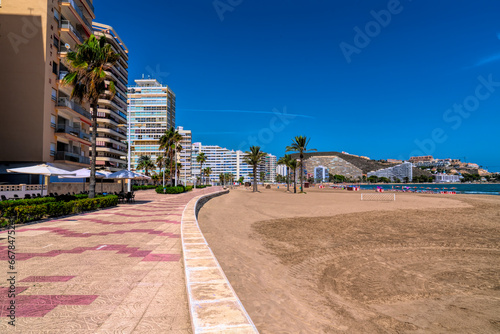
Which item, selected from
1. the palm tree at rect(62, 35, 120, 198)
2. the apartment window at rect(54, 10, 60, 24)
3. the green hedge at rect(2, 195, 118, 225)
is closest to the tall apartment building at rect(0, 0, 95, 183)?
the apartment window at rect(54, 10, 60, 24)

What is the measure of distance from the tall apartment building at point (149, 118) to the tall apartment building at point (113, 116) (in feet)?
129

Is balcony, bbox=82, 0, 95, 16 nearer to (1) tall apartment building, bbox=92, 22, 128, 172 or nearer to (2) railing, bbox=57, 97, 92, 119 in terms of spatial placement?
(2) railing, bbox=57, 97, 92, 119

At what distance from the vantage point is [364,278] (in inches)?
276

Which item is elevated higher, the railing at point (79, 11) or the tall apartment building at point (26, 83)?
the railing at point (79, 11)

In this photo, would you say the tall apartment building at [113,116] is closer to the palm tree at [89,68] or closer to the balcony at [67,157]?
the balcony at [67,157]

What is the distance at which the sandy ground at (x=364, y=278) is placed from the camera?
468 centimetres

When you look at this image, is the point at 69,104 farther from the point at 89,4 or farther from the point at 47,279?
the point at 47,279

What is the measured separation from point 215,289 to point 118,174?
21399 millimetres

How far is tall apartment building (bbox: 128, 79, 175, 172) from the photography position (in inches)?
4117

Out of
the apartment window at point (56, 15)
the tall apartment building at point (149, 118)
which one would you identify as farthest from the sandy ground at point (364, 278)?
the tall apartment building at point (149, 118)

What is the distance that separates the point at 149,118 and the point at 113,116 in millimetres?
51974

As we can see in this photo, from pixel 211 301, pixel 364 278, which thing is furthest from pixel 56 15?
pixel 364 278

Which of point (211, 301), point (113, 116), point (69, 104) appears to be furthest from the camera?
point (113, 116)

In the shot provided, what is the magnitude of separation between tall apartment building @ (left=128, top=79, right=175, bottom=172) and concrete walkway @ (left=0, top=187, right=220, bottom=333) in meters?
102
